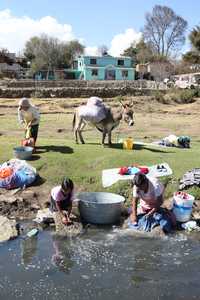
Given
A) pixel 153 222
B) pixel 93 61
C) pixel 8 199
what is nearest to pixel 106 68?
pixel 93 61

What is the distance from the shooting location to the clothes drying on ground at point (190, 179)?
11.7m

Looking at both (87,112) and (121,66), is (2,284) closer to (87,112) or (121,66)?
(87,112)

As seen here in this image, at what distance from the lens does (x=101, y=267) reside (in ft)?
28.6

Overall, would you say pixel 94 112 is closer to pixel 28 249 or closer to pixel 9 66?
pixel 28 249

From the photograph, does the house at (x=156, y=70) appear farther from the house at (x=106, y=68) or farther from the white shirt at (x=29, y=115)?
the white shirt at (x=29, y=115)

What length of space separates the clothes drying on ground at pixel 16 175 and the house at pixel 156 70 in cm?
6317

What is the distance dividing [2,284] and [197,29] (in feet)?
204

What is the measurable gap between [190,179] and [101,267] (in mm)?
3942

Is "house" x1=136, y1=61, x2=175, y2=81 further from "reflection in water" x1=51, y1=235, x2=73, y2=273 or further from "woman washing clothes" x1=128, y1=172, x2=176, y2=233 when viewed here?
"reflection in water" x1=51, y1=235, x2=73, y2=273

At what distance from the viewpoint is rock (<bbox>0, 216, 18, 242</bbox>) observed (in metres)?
9.96

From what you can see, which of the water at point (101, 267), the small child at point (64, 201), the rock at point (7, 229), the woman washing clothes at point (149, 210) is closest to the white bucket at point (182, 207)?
the woman washing clothes at point (149, 210)

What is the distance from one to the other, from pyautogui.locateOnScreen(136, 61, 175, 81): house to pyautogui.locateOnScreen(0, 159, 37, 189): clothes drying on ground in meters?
63.2

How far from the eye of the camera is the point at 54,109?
122ft

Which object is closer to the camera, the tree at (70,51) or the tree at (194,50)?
the tree at (194,50)
